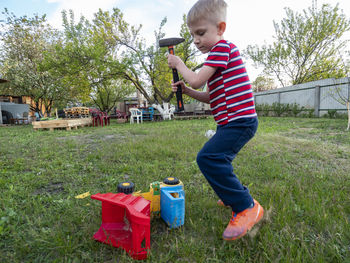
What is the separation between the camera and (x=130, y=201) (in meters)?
1.24

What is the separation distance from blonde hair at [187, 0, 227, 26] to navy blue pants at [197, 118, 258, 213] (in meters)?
0.74

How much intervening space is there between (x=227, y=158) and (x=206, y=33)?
35.7 inches

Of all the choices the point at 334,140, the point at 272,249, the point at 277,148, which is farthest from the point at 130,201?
the point at 334,140

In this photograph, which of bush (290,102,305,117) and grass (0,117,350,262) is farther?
bush (290,102,305,117)

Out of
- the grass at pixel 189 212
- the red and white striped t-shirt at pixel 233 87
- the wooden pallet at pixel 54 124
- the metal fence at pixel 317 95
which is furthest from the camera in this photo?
the metal fence at pixel 317 95

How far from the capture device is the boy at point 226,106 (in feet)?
4.38

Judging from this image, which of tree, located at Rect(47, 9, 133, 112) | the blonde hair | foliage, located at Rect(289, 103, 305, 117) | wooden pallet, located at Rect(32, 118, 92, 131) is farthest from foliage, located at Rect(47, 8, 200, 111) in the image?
the blonde hair

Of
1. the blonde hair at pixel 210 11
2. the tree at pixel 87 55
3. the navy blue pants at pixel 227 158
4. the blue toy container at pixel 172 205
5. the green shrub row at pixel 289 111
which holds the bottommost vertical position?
the blue toy container at pixel 172 205

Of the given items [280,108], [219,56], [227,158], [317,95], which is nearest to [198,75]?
[219,56]

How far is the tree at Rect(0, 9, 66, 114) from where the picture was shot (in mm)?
16719

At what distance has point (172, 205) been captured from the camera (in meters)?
1.46

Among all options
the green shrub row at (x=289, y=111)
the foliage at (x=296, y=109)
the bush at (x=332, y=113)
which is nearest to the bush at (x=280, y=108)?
the green shrub row at (x=289, y=111)

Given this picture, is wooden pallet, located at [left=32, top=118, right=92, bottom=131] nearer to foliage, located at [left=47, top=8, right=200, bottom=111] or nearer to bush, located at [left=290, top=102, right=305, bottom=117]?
foliage, located at [left=47, top=8, right=200, bottom=111]

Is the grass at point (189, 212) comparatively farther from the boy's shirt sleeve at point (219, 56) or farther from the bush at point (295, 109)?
the bush at point (295, 109)
